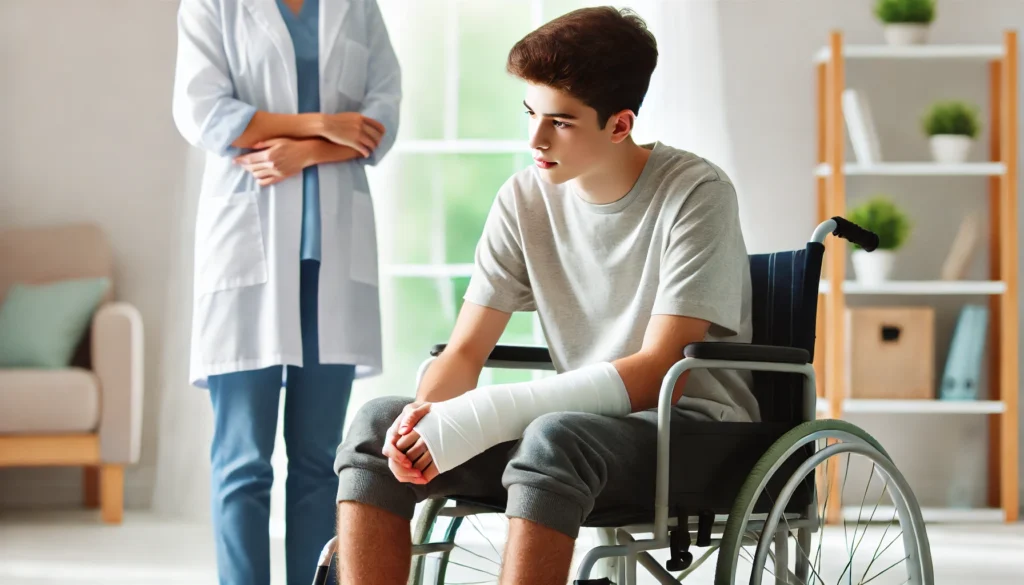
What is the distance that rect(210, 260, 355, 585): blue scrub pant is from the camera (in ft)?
6.71

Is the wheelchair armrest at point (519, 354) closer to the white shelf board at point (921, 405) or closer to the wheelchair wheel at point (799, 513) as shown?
the wheelchair wheel at point (799, 513)

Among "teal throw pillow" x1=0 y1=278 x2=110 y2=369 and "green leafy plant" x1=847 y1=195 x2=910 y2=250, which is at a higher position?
"green leafy plant" x1=847 y1=195 x2=910 y2=250

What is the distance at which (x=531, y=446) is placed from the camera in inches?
52.1

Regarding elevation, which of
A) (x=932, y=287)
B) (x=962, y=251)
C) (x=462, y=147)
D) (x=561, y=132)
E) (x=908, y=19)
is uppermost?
(x=908, y=19)

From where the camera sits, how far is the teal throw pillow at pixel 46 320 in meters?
3.63

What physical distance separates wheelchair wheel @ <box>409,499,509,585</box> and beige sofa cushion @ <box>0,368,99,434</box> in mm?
1138

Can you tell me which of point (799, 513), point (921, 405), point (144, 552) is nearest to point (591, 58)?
point (799, 513)

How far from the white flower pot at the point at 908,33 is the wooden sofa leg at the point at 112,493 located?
2784 mm

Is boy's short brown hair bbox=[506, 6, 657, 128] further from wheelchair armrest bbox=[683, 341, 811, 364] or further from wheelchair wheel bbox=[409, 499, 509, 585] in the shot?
wheelchair wheel bbox=[409, 499, 509, 585]

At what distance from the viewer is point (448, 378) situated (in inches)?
64.8

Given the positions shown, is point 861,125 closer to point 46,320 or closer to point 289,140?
point 289,140

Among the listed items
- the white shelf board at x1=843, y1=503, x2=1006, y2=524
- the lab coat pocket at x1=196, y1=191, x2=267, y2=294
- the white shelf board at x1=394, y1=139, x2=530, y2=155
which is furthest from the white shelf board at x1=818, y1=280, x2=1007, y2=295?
the lab coat pocket at x1=196, y1=191, x2=267, y2=294

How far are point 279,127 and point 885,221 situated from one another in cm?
220

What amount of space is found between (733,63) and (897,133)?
0.61 meters
